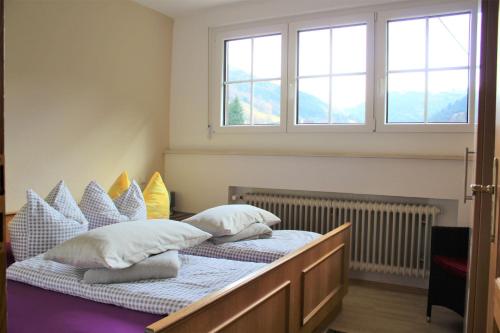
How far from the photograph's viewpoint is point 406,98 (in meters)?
3.21

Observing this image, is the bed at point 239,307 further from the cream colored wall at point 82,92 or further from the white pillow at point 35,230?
the cream colored wall at point 82,92

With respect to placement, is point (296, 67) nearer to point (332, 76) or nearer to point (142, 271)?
point (332, 76)

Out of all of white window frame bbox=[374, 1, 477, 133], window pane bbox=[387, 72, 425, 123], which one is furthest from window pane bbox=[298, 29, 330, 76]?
window pane bbox=[387, 72, 425, 123]

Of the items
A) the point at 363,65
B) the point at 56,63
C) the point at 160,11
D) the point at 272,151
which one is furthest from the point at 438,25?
the point at 56,63

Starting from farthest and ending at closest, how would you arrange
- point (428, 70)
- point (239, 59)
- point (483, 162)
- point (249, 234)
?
point (239, 59) → point (428, 70) → point (249, 234) → point (483, 162)

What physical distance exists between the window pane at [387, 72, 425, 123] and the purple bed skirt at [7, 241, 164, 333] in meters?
2.46

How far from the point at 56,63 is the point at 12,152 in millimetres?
708

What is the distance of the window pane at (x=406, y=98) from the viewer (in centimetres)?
316

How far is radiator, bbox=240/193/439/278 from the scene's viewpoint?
3.09 metres

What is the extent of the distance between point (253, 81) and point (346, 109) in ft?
2.90

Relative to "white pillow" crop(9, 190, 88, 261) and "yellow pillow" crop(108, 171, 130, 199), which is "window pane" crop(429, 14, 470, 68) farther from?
"white pillow" crop(9, 190, 88, 261)

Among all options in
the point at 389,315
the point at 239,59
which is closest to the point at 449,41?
the point at 239,59

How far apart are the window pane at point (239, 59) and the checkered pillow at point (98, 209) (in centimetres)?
179

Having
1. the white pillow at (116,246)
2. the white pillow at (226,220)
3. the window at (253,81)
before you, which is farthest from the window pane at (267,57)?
the white pillow at (116,246)
